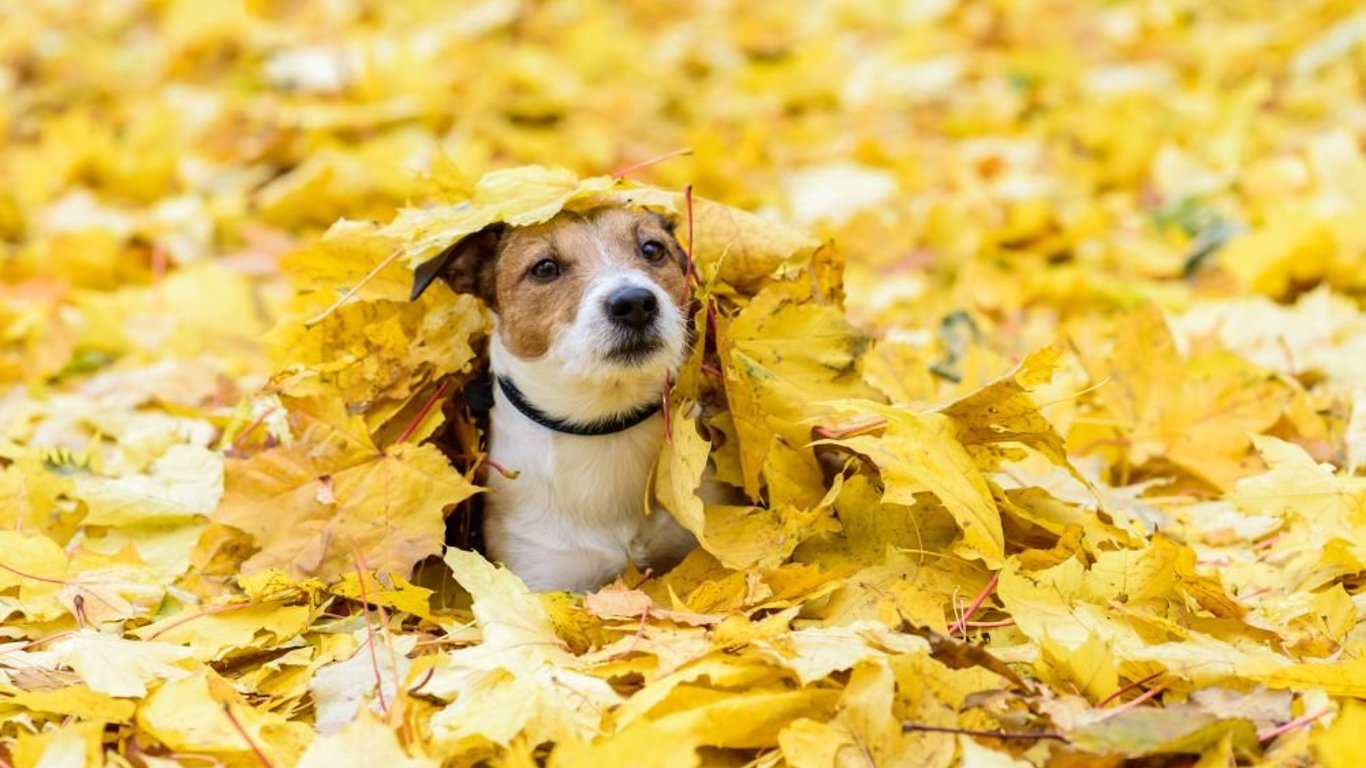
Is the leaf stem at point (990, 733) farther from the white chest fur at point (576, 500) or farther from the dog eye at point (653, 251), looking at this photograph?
the dog eye at point (653, 251)

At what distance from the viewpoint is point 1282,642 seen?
9.11ft

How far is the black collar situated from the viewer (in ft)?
11.4

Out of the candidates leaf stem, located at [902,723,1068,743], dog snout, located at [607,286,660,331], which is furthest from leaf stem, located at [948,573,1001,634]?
dog snout, located at [607,286,660,331]

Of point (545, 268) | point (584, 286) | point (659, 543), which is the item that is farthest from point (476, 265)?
point (659, 543)

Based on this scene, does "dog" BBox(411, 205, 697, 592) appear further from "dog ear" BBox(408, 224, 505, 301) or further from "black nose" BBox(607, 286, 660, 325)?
"black nose" BBox(607, 286, 660, 325)

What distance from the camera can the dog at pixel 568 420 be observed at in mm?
3461

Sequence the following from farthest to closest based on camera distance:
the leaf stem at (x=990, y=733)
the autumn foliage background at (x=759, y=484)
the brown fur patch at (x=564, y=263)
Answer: the brown fur patch at (x=564, y=263), the autumn foliage background at (x=759, y=484), the leaf stem at (x=990, y=733)

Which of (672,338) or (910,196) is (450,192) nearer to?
(672,338)

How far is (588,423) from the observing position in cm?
348

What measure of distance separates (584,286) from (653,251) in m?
0.22

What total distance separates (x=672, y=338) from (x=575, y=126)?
490 cm

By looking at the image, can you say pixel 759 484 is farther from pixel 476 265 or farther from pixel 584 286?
pixel 476 265

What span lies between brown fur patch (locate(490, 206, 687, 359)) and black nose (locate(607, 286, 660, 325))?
0.49 feet

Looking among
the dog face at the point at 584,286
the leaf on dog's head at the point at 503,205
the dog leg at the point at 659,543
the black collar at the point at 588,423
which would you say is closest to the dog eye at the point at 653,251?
the dog face at the point at 584,286
